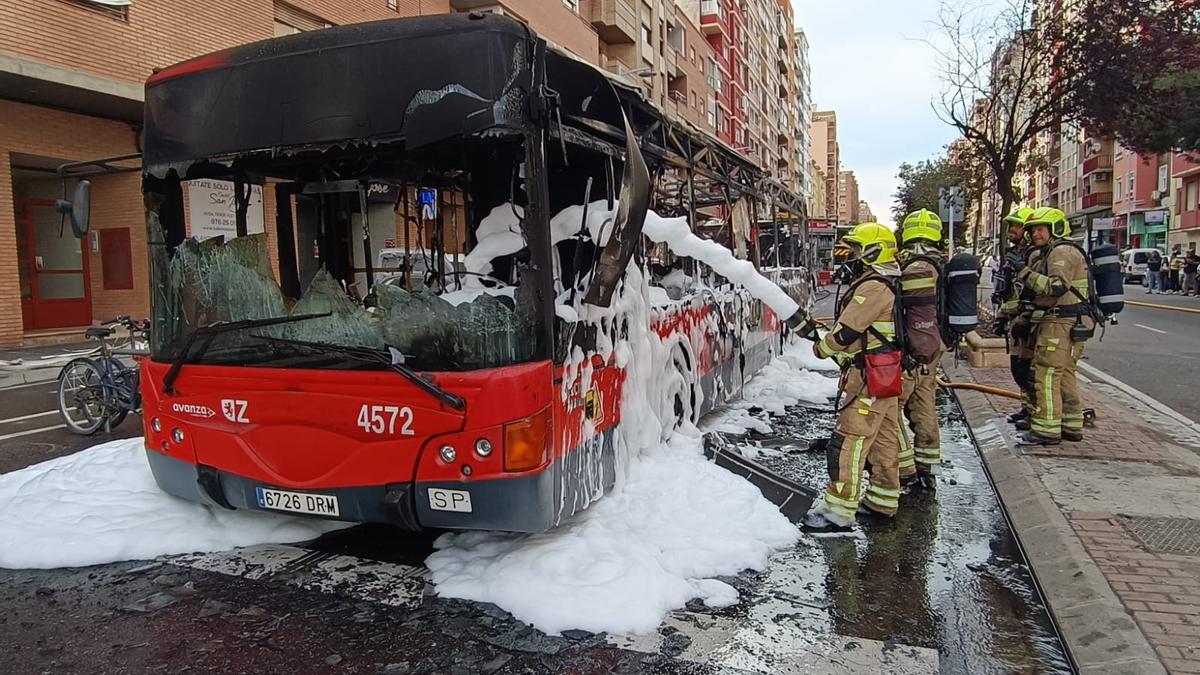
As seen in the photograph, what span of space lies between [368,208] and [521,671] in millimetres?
2793

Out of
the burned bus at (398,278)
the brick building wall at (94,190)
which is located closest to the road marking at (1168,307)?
the burned bus at (398,278)

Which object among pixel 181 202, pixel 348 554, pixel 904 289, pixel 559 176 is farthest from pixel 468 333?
pixel 904 289

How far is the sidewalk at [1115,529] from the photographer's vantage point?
128 inches

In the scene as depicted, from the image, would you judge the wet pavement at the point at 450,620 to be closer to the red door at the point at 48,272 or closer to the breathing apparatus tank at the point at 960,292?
the breathing apparatus tank at the point at 960,292

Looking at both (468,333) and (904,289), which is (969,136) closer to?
(904,289)

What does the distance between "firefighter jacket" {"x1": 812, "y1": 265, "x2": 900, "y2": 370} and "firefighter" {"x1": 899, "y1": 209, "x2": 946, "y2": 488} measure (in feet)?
1.63

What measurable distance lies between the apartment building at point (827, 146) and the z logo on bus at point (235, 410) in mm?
137523

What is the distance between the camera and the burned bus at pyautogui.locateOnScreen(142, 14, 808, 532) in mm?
3480

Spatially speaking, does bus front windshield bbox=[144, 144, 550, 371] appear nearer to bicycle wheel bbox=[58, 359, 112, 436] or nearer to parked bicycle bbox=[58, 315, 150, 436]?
parked bicycle bbox=[58, 315, 150, 436]

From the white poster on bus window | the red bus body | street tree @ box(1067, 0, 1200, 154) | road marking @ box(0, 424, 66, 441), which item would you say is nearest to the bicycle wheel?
road marking @ box(0, 424, 66, 441)

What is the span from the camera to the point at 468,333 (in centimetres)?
355

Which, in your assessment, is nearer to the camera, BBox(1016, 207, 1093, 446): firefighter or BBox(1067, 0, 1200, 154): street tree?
BBox(1016, 207, 1093, 446): firefighter

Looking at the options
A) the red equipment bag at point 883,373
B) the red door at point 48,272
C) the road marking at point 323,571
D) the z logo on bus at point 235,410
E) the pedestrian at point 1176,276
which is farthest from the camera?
the pedestrian at point 1176,276

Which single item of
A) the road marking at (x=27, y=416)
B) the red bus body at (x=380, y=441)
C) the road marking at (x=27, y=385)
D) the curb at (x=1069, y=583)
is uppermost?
the red bus body at (x=380, y=441)
